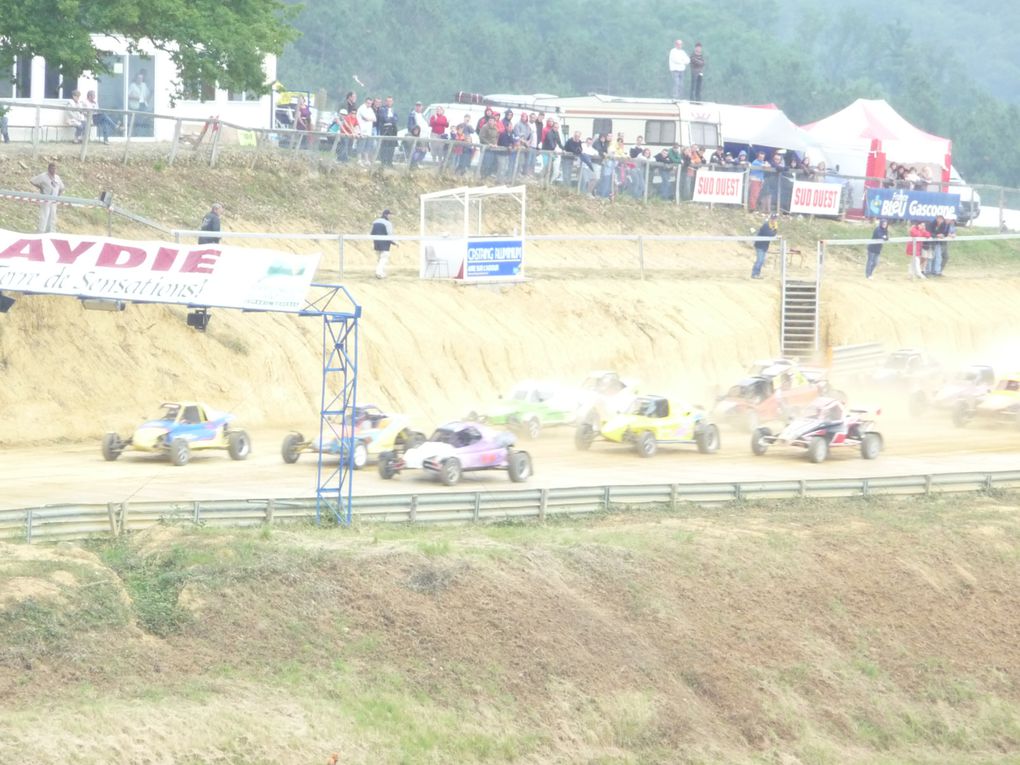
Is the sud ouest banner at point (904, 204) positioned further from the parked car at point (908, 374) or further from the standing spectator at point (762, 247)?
the parked car at point (908, 374)

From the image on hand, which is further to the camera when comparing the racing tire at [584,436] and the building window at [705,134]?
the building window at [705,134]

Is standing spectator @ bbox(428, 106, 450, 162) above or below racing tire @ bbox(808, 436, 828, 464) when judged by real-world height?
above

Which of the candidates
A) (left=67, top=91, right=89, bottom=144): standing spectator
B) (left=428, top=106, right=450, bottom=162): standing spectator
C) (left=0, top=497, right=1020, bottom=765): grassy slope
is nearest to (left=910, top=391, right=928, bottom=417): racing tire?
(left=0, top=497, right=1020, bottom=765): grassy slope

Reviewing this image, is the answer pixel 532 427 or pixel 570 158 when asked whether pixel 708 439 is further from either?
pixel 570 158

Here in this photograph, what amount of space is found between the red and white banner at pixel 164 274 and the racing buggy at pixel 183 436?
3.69 meters

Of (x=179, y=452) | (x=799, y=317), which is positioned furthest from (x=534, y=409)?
(x=799, y=317)

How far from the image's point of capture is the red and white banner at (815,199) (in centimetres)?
5241

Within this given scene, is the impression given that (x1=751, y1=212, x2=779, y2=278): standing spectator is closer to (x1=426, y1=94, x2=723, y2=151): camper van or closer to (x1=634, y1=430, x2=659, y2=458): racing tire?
(x1=426, y1=94, x2=723, y2=151): camper van

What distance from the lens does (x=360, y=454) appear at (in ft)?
101

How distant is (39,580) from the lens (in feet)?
75.6

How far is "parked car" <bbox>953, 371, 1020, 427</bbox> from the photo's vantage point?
38281 mm

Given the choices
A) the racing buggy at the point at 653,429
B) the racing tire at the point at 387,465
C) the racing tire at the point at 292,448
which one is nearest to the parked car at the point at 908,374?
the racing buggy at the point at 653,429

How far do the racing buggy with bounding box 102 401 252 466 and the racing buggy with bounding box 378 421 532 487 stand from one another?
106 inches

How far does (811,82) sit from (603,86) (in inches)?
538
